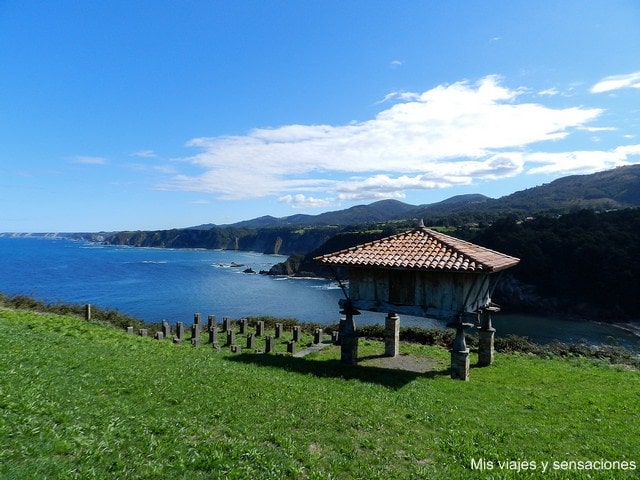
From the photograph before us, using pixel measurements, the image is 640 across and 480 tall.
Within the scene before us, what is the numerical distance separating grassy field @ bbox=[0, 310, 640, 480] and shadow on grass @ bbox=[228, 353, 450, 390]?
16 centimetres

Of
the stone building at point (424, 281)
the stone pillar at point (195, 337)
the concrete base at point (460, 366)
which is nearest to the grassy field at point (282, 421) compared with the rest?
the concrete base at point (460, 366)

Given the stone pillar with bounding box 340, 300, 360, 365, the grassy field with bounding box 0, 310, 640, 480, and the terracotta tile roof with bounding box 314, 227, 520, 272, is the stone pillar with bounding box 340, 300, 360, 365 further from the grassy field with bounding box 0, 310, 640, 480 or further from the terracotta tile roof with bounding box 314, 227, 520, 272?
the terracotta tile roof with bounding box 314, 227, 520, 272

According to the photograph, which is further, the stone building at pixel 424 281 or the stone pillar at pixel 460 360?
the stone pillar at pixel 460 360

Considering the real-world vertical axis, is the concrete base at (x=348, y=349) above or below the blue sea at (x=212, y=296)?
above

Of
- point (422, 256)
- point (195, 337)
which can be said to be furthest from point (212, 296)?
point (422, 256)

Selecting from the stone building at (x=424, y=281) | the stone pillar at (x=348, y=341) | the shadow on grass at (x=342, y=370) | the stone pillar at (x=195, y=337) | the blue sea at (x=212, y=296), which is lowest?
the blue sea at (x=212, y=296)

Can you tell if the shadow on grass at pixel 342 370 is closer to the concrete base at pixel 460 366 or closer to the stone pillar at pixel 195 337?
the concrete base at pixel 460 366

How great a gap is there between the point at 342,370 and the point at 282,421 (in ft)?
22.4

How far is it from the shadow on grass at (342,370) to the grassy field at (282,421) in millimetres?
157

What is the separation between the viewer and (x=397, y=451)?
7.86 metres

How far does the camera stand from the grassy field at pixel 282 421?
A: 6703 mm

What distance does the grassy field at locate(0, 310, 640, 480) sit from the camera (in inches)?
264

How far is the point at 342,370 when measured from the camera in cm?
1532

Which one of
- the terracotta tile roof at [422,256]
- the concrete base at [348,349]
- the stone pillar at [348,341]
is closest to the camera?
the terracotta tile roof at [422,256]
